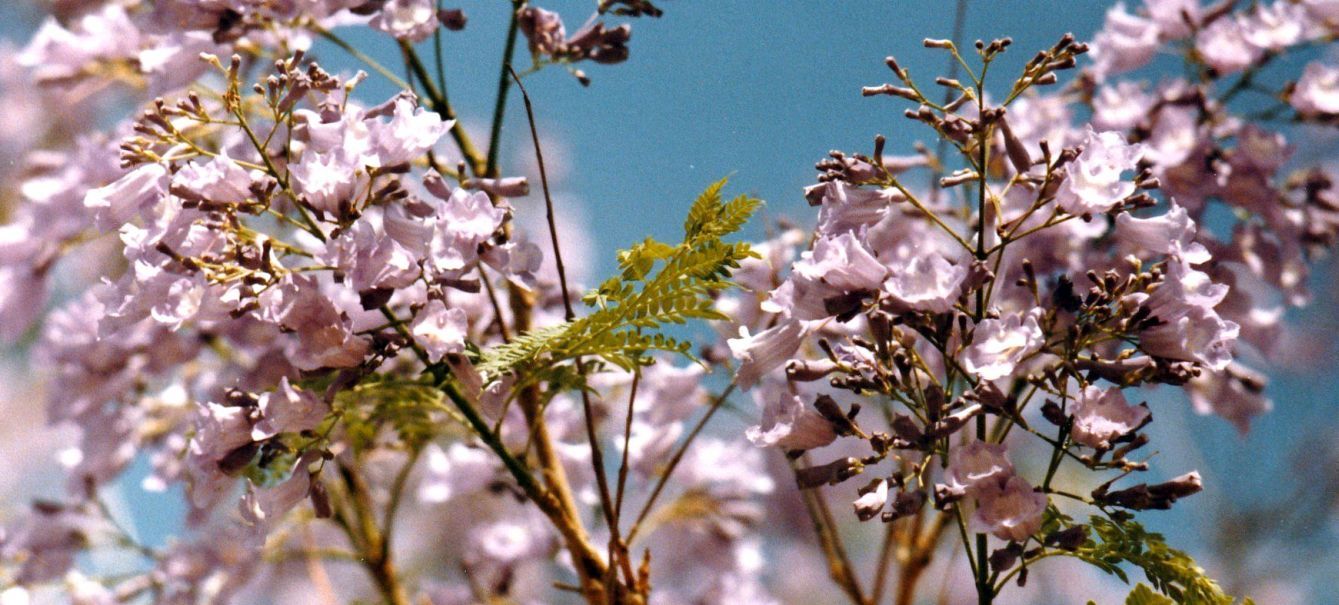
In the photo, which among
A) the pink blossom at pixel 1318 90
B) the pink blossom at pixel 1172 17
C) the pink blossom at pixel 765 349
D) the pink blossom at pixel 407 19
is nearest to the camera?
the pink blossom at pixel 765 349

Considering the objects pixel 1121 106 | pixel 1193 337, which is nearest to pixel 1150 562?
pixel 1193 337

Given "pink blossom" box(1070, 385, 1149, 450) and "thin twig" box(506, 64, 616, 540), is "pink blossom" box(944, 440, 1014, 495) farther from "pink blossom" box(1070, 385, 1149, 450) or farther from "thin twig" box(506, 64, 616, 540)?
"thin twig" box(506, 64, 616, 540)

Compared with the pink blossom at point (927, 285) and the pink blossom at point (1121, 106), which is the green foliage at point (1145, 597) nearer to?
the pink blossom at point (927, 285)

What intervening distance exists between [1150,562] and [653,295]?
0.36 metres

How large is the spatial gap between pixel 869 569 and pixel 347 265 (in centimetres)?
181

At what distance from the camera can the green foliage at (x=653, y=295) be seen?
0.86 m

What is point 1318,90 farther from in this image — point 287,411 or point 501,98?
point 287,411

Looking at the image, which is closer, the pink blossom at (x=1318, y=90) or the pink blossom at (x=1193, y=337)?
the pink blossom at (x=1193, y=337)

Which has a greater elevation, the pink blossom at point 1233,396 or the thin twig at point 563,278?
the thin twig at point 563,278

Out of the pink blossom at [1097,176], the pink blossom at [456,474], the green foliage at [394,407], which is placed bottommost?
the pink blossom at [456,474]

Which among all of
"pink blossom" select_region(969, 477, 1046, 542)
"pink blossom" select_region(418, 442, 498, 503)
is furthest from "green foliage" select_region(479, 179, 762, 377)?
"pink blossom" select_region(418, 442, 498, 503)

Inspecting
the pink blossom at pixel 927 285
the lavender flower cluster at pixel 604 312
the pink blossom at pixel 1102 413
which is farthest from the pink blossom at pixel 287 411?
the pink blossom at pixel 1102 413

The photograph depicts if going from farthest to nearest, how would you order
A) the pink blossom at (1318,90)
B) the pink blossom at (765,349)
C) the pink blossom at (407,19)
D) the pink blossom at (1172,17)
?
the pink blossom at (1172,17), the pink blossom at (1318,90), the pink blossom at (407,19), the pink blossom at (765,349)

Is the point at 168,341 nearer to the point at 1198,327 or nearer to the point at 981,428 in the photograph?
the point at 981,428
